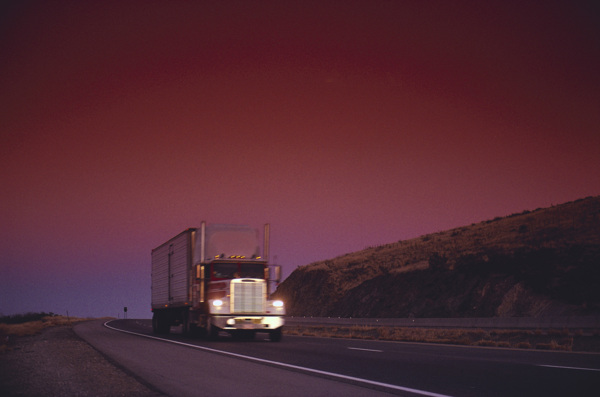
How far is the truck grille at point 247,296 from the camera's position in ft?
73.3

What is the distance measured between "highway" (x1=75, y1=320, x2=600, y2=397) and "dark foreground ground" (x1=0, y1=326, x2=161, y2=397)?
14.8 inches


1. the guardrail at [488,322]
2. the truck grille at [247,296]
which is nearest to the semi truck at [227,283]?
the truck grille at [247,296]

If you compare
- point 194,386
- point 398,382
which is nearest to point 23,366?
point 194,386

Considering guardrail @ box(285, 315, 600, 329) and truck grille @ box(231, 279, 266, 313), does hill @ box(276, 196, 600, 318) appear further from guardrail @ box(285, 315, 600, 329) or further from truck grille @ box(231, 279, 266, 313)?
truck grille @ box(231, 279, 266, 313)

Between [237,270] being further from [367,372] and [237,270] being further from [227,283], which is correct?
[367,372]

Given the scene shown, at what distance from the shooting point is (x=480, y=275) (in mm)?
40406

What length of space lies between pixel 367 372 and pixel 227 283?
38.7 ft

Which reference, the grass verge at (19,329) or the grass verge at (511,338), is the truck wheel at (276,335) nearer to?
the grass verge at (511,338)

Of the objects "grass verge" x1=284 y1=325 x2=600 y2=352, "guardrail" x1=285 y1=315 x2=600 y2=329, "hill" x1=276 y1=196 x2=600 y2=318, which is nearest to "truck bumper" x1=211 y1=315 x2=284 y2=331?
"grass verge" x1=284 y1=325 x2=600 y2=352

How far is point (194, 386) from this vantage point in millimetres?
9805

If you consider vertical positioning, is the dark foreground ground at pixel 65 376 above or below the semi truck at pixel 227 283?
below

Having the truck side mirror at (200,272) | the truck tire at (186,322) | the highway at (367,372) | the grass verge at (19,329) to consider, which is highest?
the truck side mirror at (200,272)

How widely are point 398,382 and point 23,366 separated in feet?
28.0

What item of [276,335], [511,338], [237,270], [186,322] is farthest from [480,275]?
[237,270]
